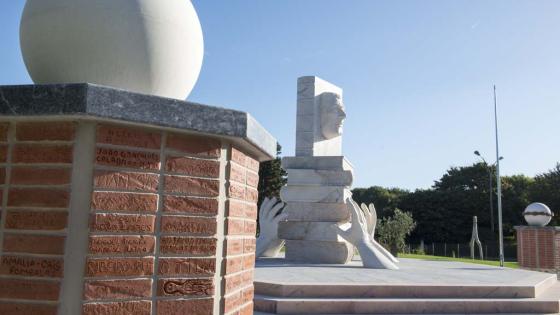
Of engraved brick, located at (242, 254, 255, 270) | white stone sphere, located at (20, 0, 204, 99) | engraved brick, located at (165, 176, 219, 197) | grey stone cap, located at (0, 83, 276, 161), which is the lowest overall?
engraved brick, located at (242, 254, 255, 270)

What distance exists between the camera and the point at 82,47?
88.4 inches

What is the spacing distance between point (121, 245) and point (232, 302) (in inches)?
27.1

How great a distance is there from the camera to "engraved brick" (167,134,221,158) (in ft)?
7.16

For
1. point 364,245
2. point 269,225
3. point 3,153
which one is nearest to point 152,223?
point 3,153

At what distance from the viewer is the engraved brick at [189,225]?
83.3 inches

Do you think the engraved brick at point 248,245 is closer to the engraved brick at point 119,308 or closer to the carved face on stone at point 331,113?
the engraved brick at point 119,308

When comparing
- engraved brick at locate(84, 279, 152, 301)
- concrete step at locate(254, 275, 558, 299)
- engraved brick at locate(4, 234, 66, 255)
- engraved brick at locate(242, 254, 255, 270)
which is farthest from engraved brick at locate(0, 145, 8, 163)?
concrete step at locate(254, 275, 558, 299)

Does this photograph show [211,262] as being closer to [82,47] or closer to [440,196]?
[82,47]

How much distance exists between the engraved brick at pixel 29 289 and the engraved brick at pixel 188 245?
446mm

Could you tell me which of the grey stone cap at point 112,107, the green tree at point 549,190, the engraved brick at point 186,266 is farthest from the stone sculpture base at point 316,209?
the green tree at point 549,190

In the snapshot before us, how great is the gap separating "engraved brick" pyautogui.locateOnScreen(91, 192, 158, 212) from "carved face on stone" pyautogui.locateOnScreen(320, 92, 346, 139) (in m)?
11.0

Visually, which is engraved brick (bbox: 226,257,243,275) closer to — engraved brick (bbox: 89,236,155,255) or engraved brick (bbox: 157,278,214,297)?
engraved brick (bbox: 157,278,214,297)

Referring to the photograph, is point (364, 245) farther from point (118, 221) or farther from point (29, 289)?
point (29, 289)

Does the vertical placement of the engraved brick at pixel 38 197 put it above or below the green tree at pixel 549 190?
below
